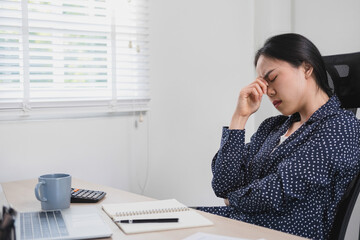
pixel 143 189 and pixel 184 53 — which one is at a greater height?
pixel 184 53

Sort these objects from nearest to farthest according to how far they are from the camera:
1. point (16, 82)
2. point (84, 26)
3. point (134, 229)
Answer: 1. point (134, 229)
2. point (16, 82)
3. point (84, 26)

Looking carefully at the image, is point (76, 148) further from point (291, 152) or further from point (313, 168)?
point (313, 168)

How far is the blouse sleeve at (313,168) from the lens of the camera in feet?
4.39

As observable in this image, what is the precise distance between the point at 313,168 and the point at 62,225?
0.76 metres

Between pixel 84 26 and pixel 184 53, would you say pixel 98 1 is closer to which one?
pixel 84 26

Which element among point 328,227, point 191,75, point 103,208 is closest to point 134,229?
point 103,208

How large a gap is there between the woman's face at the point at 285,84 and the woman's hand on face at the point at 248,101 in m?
0.03

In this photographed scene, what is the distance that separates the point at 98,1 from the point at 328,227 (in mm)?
1472

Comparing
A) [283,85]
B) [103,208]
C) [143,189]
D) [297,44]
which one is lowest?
[143,189]

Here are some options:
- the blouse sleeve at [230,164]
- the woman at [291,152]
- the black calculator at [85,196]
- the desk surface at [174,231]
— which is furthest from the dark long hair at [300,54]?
the black calculator at [85,196]

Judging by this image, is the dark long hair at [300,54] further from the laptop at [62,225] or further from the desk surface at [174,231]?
the laptop at [62,225]

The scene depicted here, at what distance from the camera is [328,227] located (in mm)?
1370

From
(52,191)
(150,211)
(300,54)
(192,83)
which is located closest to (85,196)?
(52,191)

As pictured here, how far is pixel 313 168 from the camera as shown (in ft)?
4.40
